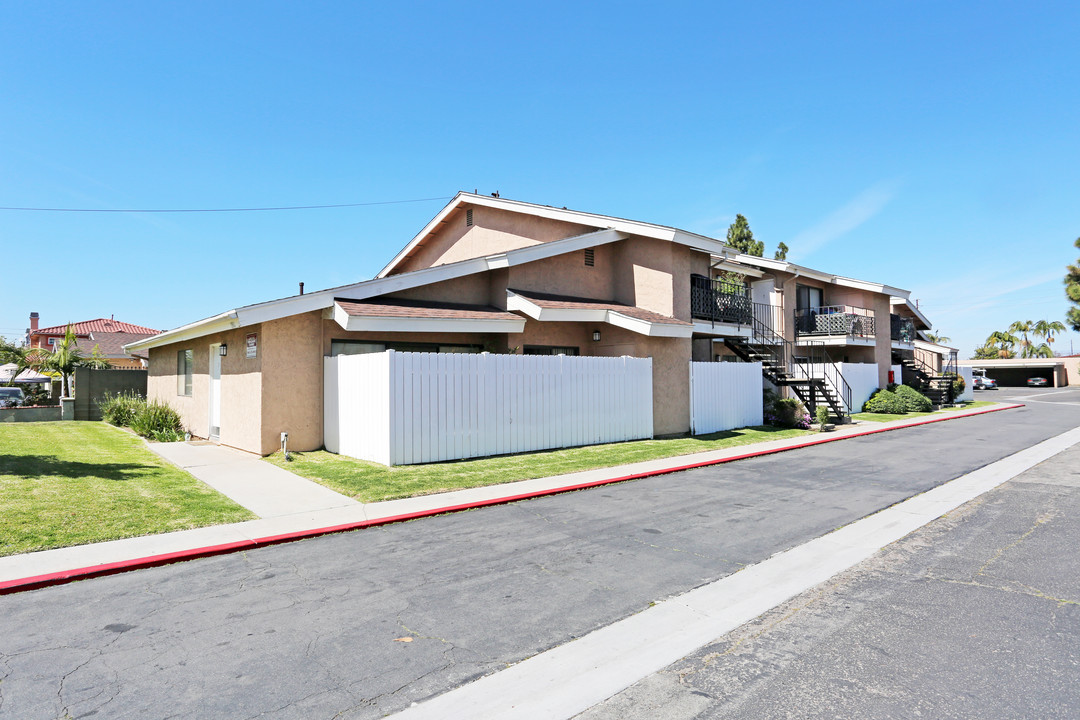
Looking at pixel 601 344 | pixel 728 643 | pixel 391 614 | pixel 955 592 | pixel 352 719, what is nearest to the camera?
pixel 352 719

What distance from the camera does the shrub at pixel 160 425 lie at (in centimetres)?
1622

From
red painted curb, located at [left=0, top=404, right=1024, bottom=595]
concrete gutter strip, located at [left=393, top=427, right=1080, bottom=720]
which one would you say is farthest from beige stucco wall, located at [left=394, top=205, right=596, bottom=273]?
concrete gutter strip, located at [left=393, top=427, right=1080, bottom=720]

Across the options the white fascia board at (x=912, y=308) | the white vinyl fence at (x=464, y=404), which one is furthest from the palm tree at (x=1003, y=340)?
the white vinyl fence at (x=464, y=404)

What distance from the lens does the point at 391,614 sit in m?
4.82

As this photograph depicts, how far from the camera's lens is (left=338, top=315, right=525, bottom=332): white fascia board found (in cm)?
1221

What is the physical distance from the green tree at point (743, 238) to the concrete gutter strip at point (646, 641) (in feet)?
102

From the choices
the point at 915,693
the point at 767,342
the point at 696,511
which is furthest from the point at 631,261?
the point at 915,693

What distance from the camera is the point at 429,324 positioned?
13062 millimetres

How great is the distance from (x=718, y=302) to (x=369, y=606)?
17412 millimetres

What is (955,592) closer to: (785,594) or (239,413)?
(785,594)

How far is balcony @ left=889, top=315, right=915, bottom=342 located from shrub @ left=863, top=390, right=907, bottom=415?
21.5ft

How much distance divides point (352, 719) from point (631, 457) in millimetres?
10094

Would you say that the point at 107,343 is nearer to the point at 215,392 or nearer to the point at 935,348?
the point at 215,392

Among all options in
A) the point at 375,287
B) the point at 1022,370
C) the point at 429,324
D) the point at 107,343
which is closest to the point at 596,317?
the point at 429,324
